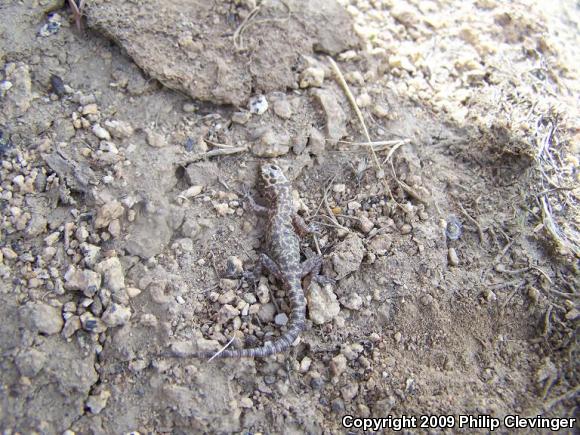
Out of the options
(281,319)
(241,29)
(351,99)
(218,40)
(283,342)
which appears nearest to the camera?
(283,342)

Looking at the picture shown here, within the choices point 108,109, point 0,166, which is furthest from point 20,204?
point 108,109

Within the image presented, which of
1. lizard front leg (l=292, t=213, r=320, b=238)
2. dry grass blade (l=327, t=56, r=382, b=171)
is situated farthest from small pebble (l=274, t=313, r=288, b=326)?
dry grass blade (l=327, t=56, r=382, b=171)

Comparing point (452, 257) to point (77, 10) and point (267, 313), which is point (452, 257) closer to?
point (267, 313)

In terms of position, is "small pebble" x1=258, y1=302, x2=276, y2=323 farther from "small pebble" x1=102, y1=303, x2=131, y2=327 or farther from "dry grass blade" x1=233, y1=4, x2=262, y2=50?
"dry grass blade" x1=233, y1=4, x2=262, y2=50

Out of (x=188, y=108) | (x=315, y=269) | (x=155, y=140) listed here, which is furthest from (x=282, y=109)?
(x=315, y=269)

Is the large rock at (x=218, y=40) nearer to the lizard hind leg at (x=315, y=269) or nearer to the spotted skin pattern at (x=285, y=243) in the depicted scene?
the spotted skin pattern at (x=285, y=243)

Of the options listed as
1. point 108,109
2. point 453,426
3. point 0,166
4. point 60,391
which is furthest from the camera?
point 108,109

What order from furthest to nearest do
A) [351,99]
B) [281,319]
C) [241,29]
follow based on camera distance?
[351,99]
[241,29]
[281,319]

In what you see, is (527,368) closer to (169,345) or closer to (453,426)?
(453,426)
